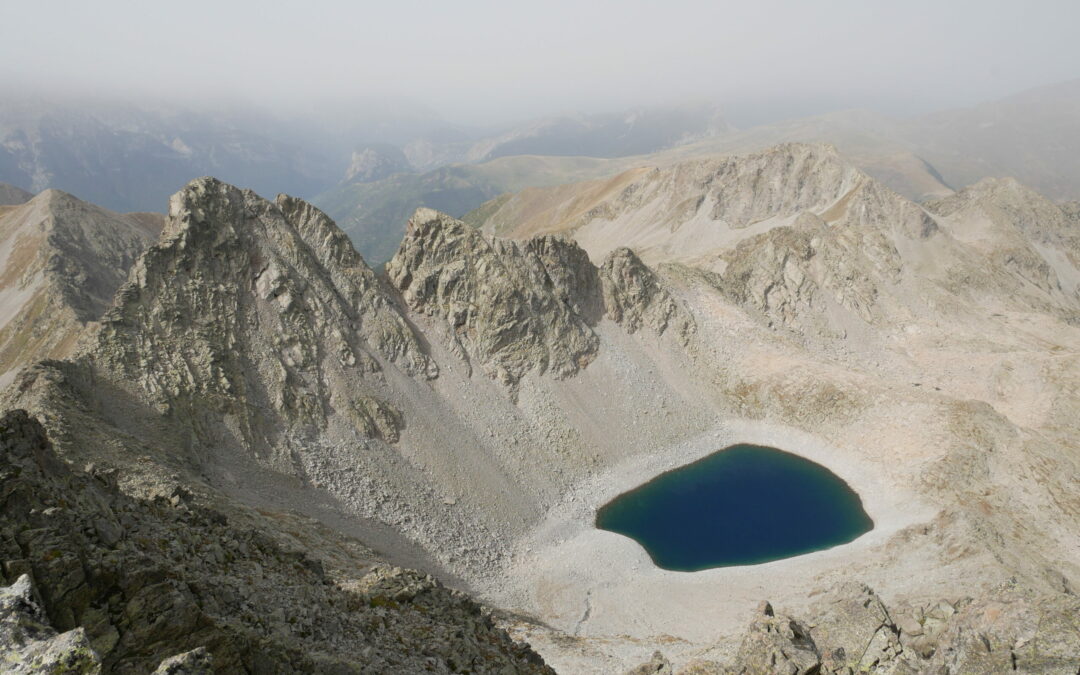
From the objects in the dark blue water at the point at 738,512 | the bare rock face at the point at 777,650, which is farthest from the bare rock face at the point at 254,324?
the bare rock face at the point at 777,650

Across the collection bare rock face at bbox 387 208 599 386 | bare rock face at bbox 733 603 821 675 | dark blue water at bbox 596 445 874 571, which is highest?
bare rock face at bbox 387 208 599 386

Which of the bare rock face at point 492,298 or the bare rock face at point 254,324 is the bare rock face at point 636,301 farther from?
the bare rock face at point 254,324

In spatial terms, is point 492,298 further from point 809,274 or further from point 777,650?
point 809,274

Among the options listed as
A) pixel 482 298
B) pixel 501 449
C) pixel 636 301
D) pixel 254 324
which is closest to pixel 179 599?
pixel 254 324

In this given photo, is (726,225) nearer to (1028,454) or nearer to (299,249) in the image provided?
(1028,454)

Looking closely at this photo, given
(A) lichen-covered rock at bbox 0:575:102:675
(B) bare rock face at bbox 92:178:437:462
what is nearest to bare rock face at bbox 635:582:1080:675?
(A) lichen-covered rock at bbox 0:575:102:675

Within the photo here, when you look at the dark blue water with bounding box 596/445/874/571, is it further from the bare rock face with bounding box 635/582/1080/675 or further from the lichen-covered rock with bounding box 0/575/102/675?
the lichen-covered rock with bounding box 0/575/102/675

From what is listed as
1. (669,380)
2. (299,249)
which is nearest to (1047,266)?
(669,380)

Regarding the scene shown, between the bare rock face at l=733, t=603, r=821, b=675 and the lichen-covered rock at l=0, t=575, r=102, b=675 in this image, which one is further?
the bare rock face at l=733, t=603, r=821, b=675
